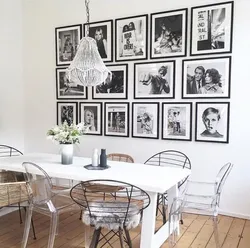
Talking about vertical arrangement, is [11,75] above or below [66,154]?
above

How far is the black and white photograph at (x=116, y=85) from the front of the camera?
4.26 metres

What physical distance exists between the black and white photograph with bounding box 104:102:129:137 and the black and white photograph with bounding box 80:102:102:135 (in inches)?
4.8

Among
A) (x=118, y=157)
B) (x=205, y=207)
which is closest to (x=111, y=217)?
(x=205, y=207)

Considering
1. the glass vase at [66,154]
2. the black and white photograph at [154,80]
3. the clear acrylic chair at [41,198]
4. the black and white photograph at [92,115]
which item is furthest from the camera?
the black and white photograph at [92,115]

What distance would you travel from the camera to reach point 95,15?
4.44 m

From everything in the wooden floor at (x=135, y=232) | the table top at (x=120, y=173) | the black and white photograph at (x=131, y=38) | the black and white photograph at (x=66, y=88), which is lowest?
the wooden floor at (x=135, y=232)

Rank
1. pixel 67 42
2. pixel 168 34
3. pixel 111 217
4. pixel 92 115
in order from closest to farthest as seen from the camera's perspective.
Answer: pixel 111 217 → pixel 168 34 → pixel 92 115 → pixel 67 42

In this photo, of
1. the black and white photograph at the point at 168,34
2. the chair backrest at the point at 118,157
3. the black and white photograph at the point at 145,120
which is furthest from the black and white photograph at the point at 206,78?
the chair backrest at the point at 118,157

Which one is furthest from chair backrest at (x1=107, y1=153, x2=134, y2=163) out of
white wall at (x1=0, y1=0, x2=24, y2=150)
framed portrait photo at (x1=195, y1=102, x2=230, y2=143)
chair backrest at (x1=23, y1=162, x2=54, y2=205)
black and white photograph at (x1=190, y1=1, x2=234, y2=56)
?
white wall at (x1=0, y1=0, x2=24, y2=150)

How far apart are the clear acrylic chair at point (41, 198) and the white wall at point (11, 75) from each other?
2.27 metres

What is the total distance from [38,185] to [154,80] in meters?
2.15

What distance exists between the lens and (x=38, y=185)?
8.80 feet

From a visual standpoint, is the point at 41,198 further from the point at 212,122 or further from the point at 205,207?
the point at 212,122

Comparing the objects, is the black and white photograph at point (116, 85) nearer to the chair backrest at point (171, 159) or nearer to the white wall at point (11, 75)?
the chair backrest at point (171, 159)
